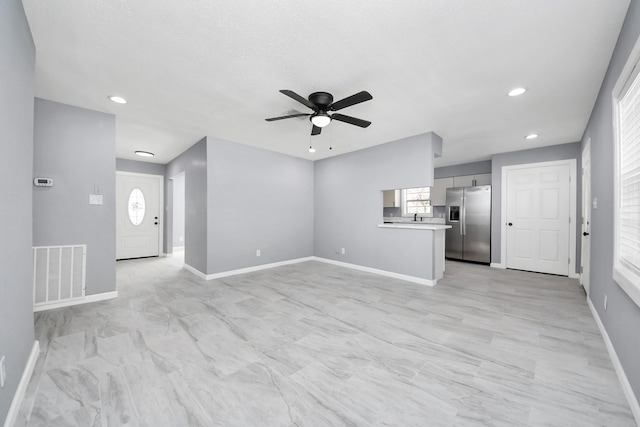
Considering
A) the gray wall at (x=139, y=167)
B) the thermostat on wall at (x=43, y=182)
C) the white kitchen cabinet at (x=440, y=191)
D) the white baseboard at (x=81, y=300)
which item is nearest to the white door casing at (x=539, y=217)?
the white kitchen cabinet at (x=440, y=191)

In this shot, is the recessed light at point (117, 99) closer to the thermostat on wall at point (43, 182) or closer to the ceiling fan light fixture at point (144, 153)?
the thermostat on wall at point (43, 182)

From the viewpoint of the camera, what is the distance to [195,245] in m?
4.88

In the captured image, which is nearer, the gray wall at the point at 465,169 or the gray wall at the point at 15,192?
the gray wall at the point at 15,192

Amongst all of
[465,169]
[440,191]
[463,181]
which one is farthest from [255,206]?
[465,169]

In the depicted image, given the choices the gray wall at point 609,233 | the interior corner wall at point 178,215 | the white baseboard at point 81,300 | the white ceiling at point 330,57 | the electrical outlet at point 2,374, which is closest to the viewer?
the electrical outlet at point 2,374

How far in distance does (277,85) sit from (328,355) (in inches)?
104

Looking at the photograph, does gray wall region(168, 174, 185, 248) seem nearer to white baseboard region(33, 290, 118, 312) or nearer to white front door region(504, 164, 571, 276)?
white baseboard region(33, 290, 118, 312)

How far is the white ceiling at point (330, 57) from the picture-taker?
1706 mm

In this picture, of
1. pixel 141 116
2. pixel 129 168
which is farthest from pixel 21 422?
pixel 129 168

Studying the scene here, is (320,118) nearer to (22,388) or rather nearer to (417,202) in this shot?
(22,388)

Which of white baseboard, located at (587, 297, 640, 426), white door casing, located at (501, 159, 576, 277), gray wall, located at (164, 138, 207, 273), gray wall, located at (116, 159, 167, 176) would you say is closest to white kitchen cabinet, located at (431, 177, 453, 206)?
white door casing, located at (501, 159, 576, 277)

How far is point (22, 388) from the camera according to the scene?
63.2 inches

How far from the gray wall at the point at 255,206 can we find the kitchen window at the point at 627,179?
477 cm

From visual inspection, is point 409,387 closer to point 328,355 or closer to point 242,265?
point 328,355
